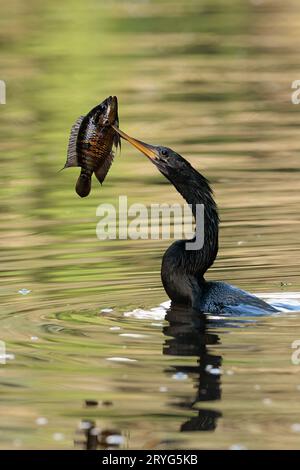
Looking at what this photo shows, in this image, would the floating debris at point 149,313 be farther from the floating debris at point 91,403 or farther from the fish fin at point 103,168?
the floating debris at point 91,403

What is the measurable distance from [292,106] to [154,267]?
34.5 feet

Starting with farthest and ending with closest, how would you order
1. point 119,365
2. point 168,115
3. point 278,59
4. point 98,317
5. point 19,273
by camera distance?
point 278,59, point 168,115, point 19,273, point 98,317, point 119,365

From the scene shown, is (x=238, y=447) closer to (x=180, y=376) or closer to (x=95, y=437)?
(x=95, y=437)

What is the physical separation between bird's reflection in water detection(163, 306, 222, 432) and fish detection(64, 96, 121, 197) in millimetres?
1285

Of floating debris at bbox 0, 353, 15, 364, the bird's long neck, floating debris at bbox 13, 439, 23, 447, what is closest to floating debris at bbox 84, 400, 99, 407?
floating debris at bbox 13, 439, 23, 447

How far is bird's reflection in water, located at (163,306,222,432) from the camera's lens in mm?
9227

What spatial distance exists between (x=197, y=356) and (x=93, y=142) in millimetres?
2198

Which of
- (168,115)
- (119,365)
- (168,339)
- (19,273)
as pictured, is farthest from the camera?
(168,115)

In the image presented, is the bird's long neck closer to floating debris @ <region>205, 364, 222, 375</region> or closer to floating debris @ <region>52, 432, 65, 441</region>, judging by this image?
floating debris @ <region>205, 364, 222, 375</region>

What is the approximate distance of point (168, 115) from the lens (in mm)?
22672

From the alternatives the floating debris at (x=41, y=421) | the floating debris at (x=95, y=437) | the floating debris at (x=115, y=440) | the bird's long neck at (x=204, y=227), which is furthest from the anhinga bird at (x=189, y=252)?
the floating debris at (x=115, y=440)
